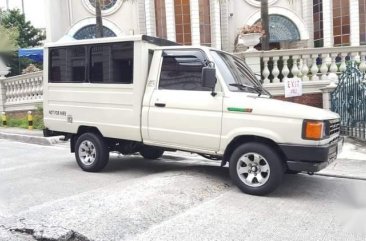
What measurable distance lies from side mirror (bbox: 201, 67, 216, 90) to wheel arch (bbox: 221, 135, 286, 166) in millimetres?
893

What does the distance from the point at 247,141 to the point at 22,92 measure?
1230 centimetres

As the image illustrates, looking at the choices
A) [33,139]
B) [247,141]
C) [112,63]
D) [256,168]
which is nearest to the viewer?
[256,168]

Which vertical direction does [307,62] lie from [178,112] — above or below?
above

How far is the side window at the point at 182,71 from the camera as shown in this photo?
659 cm

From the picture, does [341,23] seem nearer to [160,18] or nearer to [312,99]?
[160,18]

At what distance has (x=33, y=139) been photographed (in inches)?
479

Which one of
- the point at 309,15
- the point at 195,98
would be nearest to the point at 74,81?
the point at 195,98

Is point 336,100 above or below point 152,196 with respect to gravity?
above

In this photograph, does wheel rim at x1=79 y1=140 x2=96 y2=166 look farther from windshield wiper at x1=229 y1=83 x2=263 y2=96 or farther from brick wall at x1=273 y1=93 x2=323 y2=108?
brick wall at x1=273 y1=93 x2=323 y2=108

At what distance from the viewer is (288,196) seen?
6059 millimetres

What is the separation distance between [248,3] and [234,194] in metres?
21.4

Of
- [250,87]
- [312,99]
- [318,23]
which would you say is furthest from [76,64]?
[318,23]

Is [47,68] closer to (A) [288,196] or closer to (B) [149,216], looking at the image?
(B) [149,216]

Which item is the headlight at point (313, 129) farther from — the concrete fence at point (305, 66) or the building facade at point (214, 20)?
the building facade at point (214, 20)
